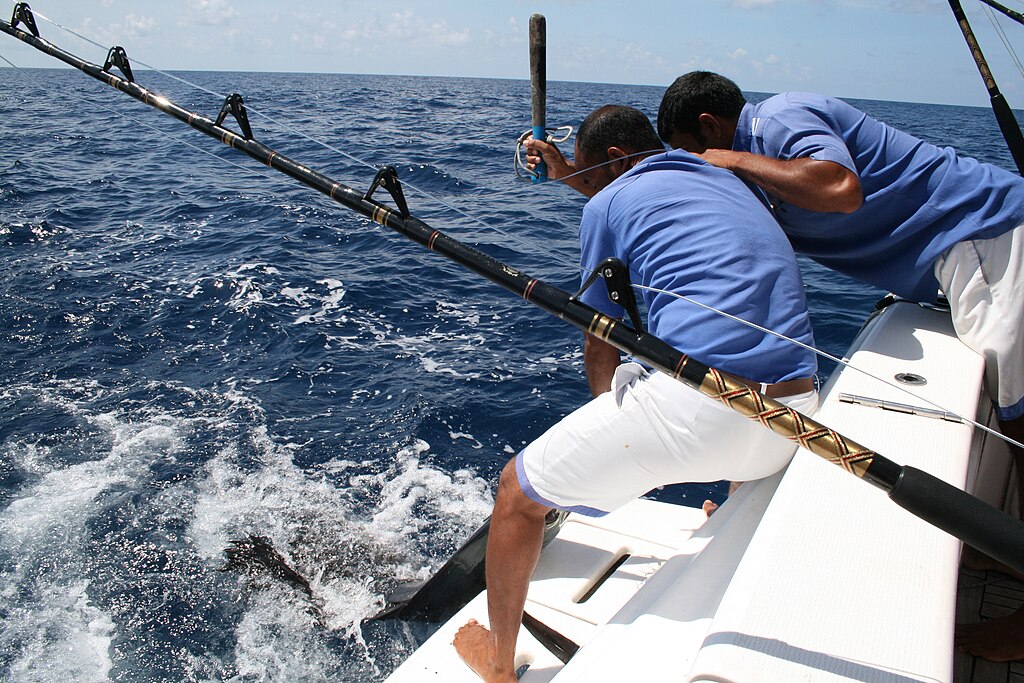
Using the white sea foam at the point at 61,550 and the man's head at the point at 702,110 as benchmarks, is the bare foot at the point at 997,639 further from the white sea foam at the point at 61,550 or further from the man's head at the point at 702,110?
the white sea foam at the point at 61,550

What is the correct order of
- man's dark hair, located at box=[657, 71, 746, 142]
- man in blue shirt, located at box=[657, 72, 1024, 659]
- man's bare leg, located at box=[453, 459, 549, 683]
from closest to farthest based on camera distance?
man's bare leg, located at box=[453, 459, 549, 683] < man in blue shirt, located at box=[657, 72, 1024, 659] < man's dark hair, located at box=[657, 71, 746, 142]

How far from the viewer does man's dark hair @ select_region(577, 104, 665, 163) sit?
2.20 meters

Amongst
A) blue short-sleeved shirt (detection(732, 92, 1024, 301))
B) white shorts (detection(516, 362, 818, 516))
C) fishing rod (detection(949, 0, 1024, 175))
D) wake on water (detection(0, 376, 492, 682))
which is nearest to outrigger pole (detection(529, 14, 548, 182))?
blue short-sleeved shirt (detection(732, 92, 1024, 301))

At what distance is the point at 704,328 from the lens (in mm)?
1802

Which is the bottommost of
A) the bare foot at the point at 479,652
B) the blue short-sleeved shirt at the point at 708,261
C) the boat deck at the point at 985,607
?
the bare foot at the point at 479,652

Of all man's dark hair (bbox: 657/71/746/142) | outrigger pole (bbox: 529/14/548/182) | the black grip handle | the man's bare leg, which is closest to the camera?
the black grip handle

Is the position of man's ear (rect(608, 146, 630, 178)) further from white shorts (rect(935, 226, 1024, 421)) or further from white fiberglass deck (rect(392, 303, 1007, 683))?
white shorts (rect(935, 226, 1024, 421))

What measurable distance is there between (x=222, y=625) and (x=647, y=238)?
2637 millimetres

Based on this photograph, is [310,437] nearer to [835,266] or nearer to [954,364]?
[835,266]

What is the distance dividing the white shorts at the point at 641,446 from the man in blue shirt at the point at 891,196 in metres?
0.84

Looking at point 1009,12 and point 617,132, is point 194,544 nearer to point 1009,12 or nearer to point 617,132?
point 617,132

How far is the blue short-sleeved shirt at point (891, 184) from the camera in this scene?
2.41 m

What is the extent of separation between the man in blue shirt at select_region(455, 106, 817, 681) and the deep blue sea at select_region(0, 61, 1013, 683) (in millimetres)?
1189

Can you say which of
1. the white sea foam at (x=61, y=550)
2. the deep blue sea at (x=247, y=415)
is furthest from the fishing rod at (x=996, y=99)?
the white sea foam at (x=61, y=550)
